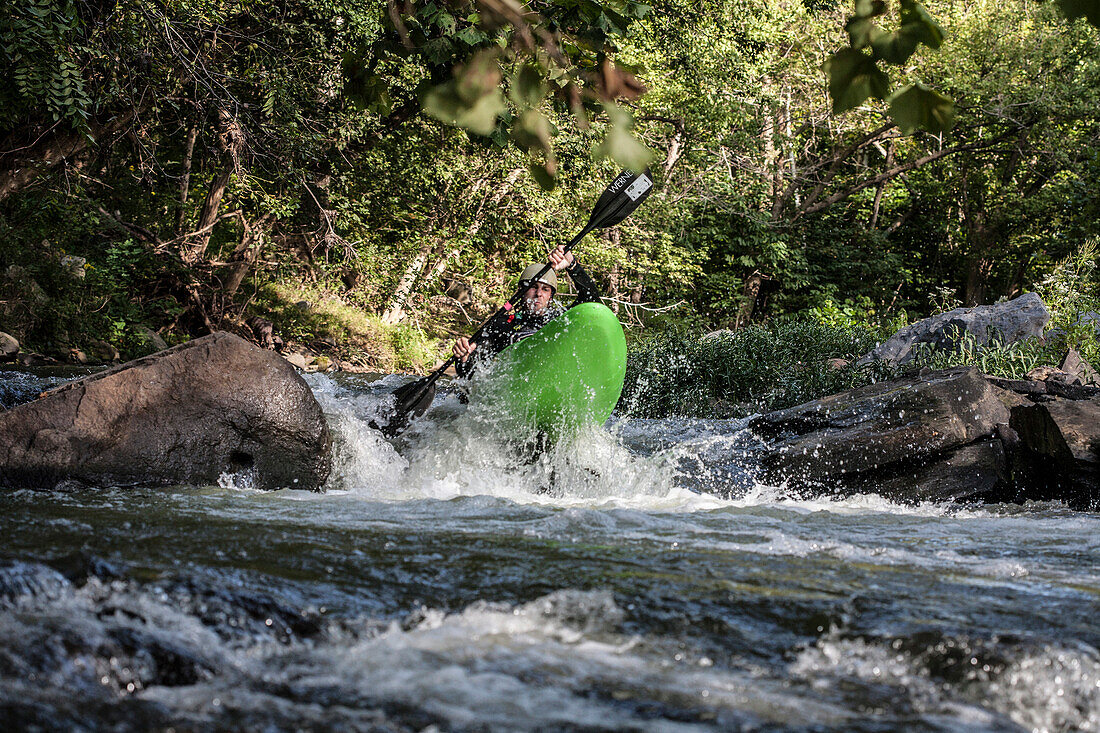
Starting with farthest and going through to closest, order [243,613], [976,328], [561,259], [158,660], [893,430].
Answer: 1. [976,328]
2. [561,259]
3. [893,430]
4. [243,613]
5. [158,660]

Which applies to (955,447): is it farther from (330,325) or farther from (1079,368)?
(330,325)

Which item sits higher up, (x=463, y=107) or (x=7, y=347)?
(x=7, y=347)

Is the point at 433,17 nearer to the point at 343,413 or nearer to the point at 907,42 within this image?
the point at 907,42

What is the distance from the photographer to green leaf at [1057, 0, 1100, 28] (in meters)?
1.19

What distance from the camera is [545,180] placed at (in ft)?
5.03

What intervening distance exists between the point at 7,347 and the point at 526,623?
8772 mm

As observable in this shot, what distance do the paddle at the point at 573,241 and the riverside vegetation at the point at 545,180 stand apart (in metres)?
1.19

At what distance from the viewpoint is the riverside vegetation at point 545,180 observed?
5.96 metres

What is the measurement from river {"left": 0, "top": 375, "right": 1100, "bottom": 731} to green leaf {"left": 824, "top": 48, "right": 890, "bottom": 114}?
106 centimetres

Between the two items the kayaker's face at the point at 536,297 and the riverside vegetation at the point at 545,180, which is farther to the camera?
the riverside vegetation at the point at 545,180

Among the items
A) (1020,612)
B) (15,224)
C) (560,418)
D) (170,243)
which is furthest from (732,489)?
(15,224)

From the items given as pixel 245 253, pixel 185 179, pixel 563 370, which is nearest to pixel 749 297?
pixel 245 253

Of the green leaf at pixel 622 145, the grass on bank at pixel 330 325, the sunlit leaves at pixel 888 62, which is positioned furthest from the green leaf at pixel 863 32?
the grass on bank at pixel 330 325

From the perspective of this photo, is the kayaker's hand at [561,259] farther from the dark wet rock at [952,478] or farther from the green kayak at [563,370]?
the dark wet rock at [952,478]
